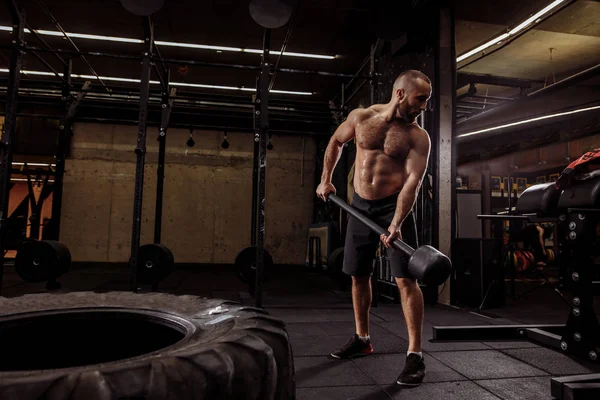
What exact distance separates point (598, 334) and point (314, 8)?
4.46 m

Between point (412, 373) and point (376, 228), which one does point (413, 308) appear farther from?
point (376, 228)

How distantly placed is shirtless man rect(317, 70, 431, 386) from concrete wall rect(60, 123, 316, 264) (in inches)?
245

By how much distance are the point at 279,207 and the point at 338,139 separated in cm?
631

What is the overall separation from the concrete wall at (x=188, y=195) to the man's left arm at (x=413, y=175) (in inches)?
259

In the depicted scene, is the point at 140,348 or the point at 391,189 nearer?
the point at 140,348

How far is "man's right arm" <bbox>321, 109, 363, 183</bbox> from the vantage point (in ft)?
7.46

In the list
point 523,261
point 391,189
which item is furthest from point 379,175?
point 523,261

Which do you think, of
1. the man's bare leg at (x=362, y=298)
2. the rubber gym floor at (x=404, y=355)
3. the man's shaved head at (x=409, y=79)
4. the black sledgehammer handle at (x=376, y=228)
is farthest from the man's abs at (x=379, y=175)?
the rubber gym floor at (x=404, y=355)

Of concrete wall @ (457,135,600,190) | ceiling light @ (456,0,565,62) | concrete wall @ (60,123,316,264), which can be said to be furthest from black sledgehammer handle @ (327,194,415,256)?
concrete wall @ (457,135,600,190)

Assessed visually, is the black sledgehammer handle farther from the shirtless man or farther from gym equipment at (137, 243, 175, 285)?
gym equipment at (137, 243, 175, 285)

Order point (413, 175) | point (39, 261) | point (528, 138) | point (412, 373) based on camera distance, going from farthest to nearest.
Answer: point (528, 138)
point (39, 261)
point (413, 175)
point (412, 373)

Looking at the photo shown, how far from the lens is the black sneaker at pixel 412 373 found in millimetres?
1824

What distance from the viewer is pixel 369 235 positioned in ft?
7.03

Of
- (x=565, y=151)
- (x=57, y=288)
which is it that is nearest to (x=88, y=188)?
(x=57, y=288)
